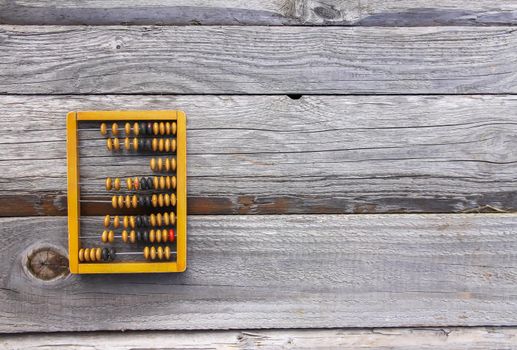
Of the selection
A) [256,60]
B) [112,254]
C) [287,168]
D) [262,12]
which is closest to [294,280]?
[287,168]

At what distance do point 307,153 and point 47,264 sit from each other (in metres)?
0.72

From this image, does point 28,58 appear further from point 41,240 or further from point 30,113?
point 41,240

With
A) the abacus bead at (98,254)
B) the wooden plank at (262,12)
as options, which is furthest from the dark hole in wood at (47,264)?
the wooden plank at (262,12)

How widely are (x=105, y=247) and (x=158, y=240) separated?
0.15 meters

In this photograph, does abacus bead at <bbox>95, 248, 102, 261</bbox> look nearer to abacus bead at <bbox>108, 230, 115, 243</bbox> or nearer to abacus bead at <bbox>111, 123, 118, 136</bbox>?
abacus bead at <bbox>108, 230, 115, 243</bbox>

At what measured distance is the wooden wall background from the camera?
1117 mm

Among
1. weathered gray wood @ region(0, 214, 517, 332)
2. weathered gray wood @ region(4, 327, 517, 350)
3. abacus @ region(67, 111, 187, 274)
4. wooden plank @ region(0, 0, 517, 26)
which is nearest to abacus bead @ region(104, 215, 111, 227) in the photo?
abacus @ region(67, 111, 187, 274)

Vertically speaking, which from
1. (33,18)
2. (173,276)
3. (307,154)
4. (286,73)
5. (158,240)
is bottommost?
(173,276)

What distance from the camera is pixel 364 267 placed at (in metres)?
1.15

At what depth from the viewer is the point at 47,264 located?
1.13 m

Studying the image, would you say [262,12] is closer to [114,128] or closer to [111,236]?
[114,128]

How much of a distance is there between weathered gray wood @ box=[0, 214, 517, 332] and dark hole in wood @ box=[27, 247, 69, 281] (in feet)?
0.05

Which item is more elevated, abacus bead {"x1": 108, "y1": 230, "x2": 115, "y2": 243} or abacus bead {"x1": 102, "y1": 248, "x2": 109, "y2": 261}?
abacus bead {"x1": 108, "y1": 230, "x2": 115, "y2": 243}

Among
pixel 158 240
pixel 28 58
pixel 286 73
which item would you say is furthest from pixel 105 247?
pixel 286 73
